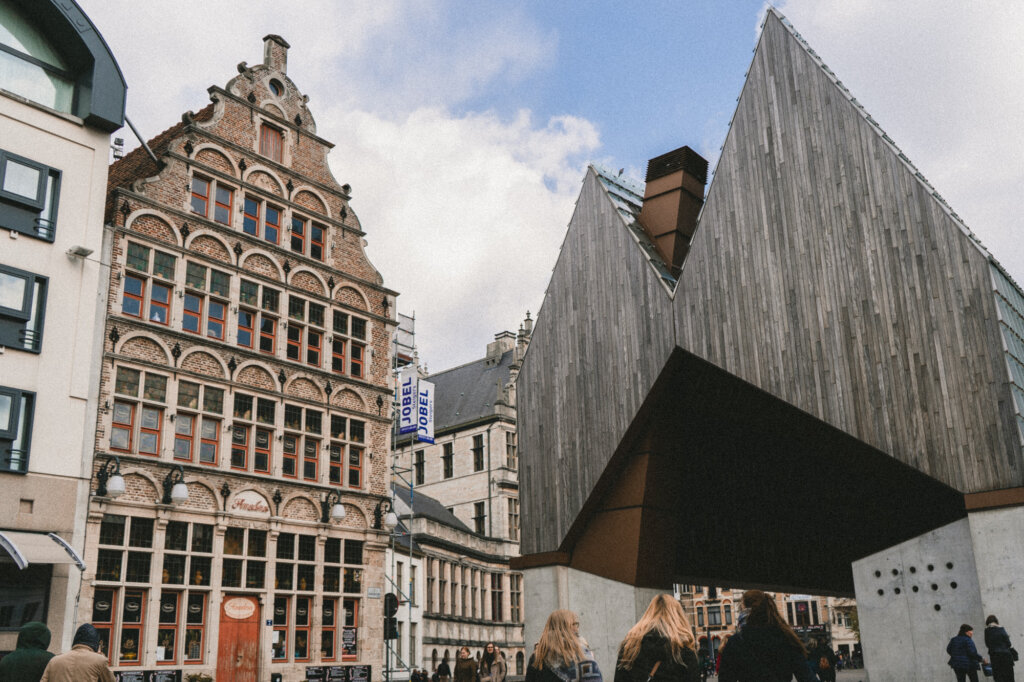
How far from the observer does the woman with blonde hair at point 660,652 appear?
20.1 feet

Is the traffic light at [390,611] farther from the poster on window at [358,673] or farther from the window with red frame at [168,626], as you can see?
the window with red frame at [168,626]

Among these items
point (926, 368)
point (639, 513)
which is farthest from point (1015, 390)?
point (639, 513)

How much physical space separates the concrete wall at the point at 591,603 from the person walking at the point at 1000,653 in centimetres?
726

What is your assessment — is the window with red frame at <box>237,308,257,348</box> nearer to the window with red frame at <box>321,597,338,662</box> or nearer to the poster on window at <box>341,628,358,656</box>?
the window with red frame at <box>321,597,338,662</box>

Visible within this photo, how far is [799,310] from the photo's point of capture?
17.5m

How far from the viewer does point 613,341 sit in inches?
Answer: 799

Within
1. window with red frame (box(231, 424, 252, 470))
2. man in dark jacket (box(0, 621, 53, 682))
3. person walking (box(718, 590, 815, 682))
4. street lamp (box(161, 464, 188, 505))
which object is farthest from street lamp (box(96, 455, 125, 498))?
person walking (box(718, 590, 815, 682))

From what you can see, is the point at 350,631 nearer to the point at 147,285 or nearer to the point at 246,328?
the point at 246,328

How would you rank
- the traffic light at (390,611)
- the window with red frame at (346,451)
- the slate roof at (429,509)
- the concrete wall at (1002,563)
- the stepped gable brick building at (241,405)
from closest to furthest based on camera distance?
the concrete wall at (1002,563) < the stepped gable brick building at (241,405) < the traffic light at (390,611) < the window with red frame at (346,451) < the slate roof at (429,509)

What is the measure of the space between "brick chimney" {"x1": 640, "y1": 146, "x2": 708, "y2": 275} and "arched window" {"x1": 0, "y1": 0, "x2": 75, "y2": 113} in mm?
14086

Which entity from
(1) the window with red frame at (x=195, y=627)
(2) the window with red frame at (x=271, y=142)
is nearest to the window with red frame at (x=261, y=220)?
(2) the window with red frame at (x=271, y=142)

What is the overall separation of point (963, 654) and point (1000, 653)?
0.63 m

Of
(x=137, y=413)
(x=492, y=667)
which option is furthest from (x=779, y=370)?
(x=137, y=413)

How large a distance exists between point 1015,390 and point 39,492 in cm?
1905
